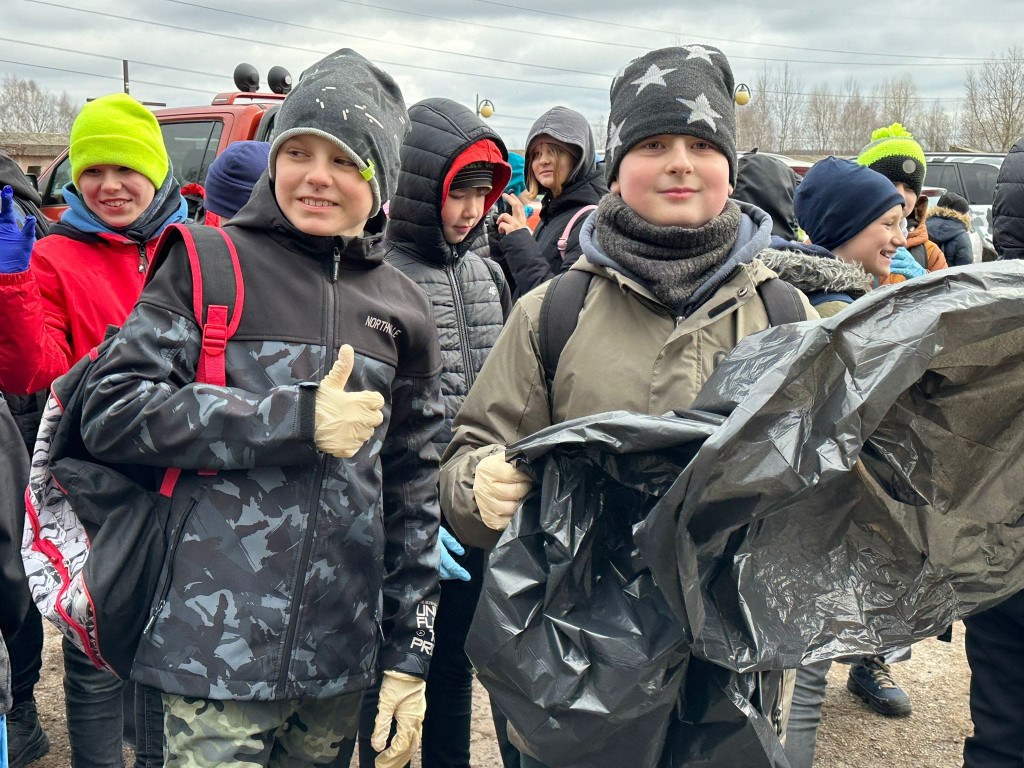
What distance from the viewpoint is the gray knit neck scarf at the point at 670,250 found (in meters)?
1.90

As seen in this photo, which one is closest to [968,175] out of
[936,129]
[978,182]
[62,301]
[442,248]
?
[978,182]

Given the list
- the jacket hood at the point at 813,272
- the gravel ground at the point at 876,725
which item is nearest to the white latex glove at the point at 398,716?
the gravel ground at the point at 876,725

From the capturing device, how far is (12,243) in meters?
2.65

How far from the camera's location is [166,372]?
1854 millimetres

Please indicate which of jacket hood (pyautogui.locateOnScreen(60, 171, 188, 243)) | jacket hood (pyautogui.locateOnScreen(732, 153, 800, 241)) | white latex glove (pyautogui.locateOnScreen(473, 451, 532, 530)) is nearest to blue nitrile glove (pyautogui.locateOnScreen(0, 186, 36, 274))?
jacket hood (pyautogui.locateOnScreen(60, 171, 188, 243))

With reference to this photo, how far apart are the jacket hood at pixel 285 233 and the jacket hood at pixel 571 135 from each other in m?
2.06

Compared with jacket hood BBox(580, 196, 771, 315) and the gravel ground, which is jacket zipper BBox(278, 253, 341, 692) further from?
the gravel ground

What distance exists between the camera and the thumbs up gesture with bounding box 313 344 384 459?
6.01 feet

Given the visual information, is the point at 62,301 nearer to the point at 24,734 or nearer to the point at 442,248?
the point at 442,248

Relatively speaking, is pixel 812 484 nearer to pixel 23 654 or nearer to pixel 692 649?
pixel 692 649

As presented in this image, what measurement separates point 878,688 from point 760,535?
2655 millimetres

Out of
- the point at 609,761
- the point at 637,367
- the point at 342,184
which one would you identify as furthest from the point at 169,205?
the point at 609,761

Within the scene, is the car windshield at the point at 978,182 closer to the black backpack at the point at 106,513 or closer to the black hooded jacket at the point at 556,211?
the black hooded jacket at the point at 556,211

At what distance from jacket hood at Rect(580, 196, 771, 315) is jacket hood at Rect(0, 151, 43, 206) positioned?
2851mm
